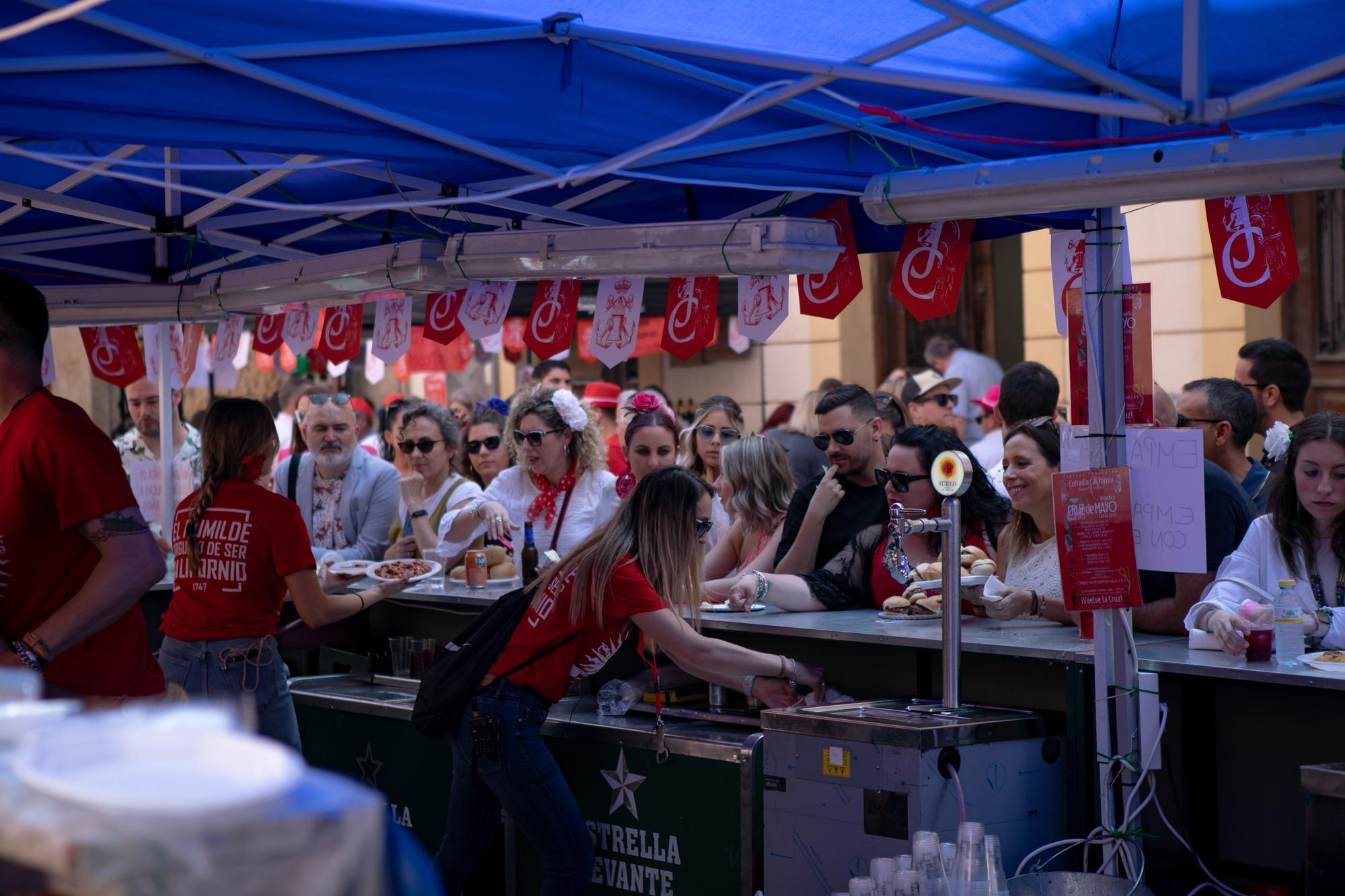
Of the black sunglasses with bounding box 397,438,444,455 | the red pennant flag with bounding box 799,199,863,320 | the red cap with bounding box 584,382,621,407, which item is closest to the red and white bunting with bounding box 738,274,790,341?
the red pennant flag with bounding box 799,199,863,320

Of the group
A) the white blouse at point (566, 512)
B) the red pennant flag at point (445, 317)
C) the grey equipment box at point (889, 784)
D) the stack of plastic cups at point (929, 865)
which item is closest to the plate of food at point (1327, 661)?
the grey equipment box at point (889, 784)

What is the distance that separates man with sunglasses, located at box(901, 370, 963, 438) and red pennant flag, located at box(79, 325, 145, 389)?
179 inches

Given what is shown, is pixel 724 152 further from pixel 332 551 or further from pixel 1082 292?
pixel 332 551

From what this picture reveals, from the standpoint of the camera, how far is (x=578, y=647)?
14.0ft

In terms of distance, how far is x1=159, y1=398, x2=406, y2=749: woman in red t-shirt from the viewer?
4570 mm

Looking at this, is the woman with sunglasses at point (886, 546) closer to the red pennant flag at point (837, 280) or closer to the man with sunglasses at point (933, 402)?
the red pennant flag at point (837, 280)

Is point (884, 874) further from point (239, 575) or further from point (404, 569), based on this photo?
point (404, 569)

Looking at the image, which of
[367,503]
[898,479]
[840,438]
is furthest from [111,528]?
[367,503]

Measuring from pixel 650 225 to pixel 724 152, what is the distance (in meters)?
0.57

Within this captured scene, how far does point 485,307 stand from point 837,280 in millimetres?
1787

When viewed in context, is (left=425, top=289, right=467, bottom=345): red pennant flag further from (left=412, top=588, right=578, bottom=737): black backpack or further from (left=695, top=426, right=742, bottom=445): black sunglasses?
(left=412, top=588, right=578, bottom=737): black backpack

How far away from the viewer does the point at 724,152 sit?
14.1ft

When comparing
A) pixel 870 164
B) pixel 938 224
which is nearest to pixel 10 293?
pixel 870 164

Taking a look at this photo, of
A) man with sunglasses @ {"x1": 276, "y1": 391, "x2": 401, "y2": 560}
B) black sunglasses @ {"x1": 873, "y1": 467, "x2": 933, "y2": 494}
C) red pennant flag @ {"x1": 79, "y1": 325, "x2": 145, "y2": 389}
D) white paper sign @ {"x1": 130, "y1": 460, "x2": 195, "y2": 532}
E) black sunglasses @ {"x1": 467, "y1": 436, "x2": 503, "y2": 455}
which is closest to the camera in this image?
black sunglasses @ {"x1": 873, "y1": 467, "x2": 933, "y2": 494}
